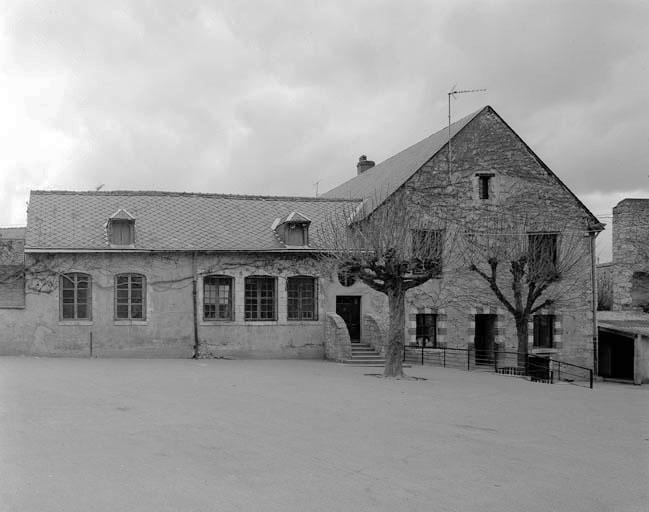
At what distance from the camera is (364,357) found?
2264 centimetres

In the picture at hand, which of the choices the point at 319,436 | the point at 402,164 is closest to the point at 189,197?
the point at 402,164

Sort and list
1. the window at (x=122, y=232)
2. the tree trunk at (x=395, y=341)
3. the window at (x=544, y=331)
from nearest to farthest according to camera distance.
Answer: the tree trunk at (x=395, y=341)
the window at (x=122, y=232)
the window at (x=544, y=331)

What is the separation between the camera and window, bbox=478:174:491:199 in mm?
25656

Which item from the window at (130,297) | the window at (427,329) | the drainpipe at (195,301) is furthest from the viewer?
the window at (427,329)

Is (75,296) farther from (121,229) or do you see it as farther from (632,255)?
(632,255)

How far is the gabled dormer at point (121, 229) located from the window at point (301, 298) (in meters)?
5.40

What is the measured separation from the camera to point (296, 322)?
23578 mm

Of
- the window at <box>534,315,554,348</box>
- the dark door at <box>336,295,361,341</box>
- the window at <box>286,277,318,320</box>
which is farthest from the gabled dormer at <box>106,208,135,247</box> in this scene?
the window at <box>534,315,554,348</box>

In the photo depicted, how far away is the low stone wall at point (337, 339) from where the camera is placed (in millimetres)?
22297

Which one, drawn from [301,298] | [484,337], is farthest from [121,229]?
[484,337]

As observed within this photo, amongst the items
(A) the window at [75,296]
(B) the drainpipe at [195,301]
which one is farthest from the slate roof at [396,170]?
(A) the window at [75,296]

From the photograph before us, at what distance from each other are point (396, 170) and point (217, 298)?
31.3 feet

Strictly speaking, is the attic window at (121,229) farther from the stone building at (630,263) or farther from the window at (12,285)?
the stone building at (630,263)

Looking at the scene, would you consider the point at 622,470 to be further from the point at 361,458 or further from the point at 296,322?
the point at 296,322
